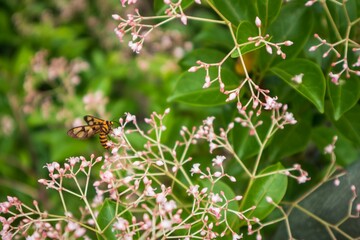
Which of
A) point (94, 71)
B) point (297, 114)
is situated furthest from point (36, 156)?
point (297, 114)

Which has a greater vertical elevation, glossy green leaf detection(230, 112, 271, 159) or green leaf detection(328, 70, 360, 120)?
green leaf detection(328, 70, 360, 120)

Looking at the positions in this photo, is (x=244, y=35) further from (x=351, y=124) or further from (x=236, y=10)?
(x=351, y=124)

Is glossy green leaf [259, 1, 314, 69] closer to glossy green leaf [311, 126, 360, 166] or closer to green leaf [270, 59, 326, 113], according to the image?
green leaf [270, 59, 326, 113]

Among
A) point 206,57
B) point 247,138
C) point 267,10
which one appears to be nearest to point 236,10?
point 267,10

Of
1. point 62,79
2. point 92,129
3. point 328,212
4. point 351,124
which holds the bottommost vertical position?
point 328,212

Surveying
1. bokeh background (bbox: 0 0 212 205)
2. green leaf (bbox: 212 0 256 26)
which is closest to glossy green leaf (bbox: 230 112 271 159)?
green leaf (bbox: 212 0 256 26)

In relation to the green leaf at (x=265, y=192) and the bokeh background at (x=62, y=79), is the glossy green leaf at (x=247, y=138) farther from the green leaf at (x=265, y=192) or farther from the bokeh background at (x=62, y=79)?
the bokeh background at (x=62, y=79)

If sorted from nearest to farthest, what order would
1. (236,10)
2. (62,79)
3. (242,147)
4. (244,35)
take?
1. (244,35)
2. (236,10)
3. (242,147)
4. (62,79)

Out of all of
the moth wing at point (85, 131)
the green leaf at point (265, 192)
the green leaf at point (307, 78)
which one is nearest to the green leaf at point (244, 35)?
the green leaf at point (307, 78)
